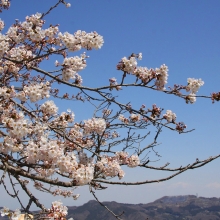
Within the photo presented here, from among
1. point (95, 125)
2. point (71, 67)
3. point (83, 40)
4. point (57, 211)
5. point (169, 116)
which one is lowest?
point (57, 211)

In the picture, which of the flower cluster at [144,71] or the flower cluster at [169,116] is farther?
the flower cluster at [169,116]

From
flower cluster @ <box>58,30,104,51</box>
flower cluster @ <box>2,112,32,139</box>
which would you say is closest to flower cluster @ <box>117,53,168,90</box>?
flower cluster @ <box>58,30,104,51</box>

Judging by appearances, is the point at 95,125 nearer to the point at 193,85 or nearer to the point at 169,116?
the point at 169,116

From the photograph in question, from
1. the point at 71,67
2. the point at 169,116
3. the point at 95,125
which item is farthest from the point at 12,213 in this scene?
the point at 169,116

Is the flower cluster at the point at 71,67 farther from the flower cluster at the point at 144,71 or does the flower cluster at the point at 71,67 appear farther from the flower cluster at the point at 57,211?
the flower cluster at the point at 57,211

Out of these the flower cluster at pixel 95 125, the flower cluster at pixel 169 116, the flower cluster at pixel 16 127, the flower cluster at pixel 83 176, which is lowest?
the flower cluster at pixel 83 176

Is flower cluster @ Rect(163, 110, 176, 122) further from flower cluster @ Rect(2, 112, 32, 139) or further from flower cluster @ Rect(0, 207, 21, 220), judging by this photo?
flower cluster @ Rect(0, 207, 21, 220)

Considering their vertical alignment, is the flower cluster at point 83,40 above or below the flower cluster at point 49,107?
above

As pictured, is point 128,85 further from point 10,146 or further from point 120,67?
point 10,146

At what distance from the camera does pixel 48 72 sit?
15.6ft

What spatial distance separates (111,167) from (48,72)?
71.9 inches

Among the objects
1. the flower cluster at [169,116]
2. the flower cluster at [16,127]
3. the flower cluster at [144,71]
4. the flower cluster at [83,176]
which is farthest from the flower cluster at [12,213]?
the flower cluster at [169,116]

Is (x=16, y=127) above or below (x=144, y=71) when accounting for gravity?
below

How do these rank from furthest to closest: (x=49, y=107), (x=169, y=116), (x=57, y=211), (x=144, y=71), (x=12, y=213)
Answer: (x=169, y=116) → (x=49, y=107) → (x=144, y=71) → (x=12, y=213) → (x=57, y=211)
